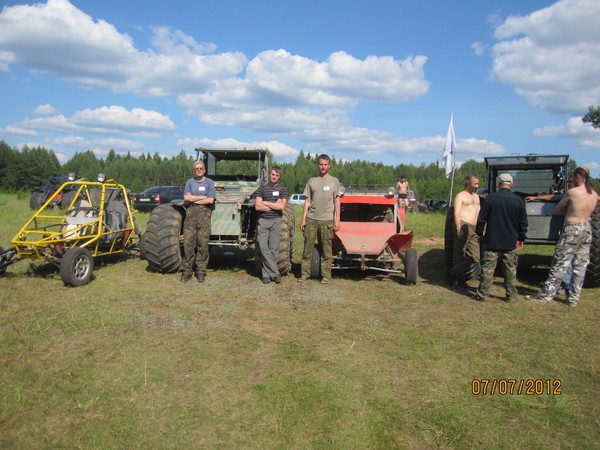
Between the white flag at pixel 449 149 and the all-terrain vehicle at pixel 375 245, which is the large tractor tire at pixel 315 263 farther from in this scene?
the white flag at pixel 449 149

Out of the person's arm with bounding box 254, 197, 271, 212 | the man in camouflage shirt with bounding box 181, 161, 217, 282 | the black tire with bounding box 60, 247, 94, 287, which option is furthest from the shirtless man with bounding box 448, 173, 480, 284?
the black tire with bounding box 60, 247, 94, 287

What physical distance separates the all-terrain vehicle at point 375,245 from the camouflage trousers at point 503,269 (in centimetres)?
108

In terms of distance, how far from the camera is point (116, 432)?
2752 mm

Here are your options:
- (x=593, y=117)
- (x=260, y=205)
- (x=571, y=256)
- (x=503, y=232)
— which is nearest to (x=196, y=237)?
(x=260, y=205)

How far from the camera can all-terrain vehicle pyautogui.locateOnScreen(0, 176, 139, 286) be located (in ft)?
20.4

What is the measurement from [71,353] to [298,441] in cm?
231

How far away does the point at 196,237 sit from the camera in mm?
6820

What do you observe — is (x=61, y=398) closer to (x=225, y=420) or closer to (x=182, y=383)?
(x=182, y=383)

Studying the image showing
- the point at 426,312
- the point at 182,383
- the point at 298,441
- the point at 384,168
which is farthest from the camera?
the point at 384,168

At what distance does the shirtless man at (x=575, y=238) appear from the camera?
5832 millimetres

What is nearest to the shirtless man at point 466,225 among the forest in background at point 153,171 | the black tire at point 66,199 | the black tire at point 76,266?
the black tire at point 76,266

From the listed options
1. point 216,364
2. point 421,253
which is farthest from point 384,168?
point 216,364

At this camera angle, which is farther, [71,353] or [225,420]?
[71,353]

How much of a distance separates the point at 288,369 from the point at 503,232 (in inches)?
149
